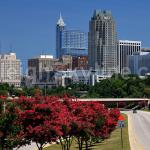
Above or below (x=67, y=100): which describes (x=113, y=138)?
below

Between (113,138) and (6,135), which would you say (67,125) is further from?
(113,138)

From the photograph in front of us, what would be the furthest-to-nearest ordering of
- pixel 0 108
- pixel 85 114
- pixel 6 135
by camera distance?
1. pixel 85 114
2. pixel 0 108
3. pixel 6 135

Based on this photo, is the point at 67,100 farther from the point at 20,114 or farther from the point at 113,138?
the point at 113,138

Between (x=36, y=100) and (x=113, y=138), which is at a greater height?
(x=36, y=100)

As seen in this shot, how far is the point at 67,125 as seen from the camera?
1380 inches

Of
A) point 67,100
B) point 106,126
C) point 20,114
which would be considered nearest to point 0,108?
point 20,114

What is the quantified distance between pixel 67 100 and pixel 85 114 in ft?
5.30

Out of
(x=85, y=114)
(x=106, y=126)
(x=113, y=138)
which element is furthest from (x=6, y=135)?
(x=113, y=138)

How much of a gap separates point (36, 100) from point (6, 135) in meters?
4.87

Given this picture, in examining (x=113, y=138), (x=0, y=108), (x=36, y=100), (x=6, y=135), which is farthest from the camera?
(x=113, y=138)

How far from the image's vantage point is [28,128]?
3316 cm

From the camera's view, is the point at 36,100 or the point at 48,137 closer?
the point at 48,137

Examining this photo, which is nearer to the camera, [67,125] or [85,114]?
[67,125]

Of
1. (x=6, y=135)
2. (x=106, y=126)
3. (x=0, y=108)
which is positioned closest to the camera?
(x=6, y=135)
